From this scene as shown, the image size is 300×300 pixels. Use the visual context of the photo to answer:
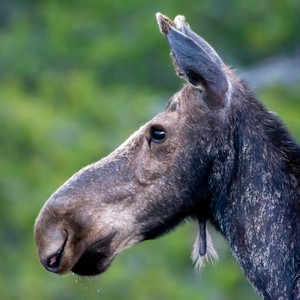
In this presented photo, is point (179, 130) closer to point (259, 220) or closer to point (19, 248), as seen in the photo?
point (259, 220)

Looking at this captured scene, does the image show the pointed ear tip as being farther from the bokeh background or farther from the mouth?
the bokeh background

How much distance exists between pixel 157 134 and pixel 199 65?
0.42 metres

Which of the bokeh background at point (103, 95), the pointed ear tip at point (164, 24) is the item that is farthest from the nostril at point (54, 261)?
the bokeh background at point (103, 95)

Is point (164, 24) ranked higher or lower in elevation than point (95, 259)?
higher

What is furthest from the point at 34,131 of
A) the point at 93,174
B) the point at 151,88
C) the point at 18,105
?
the point at 93,174

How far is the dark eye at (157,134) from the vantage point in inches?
341

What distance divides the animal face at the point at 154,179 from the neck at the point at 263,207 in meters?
0.13

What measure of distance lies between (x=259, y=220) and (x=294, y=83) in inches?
701

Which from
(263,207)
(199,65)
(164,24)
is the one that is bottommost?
(263,207)

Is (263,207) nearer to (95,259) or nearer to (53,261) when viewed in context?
(95,259)

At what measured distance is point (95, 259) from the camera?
8578 mm

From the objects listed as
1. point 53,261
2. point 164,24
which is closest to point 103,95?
point 164,24

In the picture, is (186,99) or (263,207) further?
(186,99)

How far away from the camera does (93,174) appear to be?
339 inches
